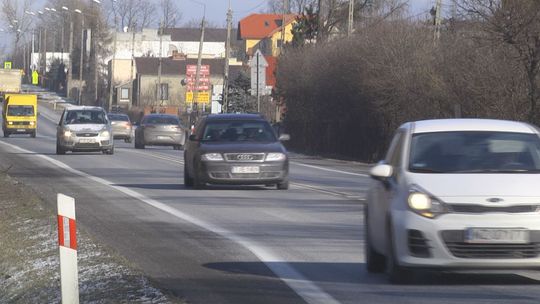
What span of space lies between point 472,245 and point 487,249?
13 centimetres

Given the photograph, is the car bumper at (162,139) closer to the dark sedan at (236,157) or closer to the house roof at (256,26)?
the dark sedan at (236,157)

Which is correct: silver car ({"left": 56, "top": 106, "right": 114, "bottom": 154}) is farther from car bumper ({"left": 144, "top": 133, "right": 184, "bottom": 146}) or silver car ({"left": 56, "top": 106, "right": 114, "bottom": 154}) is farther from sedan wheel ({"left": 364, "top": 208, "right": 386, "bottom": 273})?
sedan wheel ({"left": 364, "top": 208, "right": 386, "bottom": 273})

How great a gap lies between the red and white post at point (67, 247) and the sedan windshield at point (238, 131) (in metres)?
14.2

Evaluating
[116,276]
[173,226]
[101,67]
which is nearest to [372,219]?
[116,276]

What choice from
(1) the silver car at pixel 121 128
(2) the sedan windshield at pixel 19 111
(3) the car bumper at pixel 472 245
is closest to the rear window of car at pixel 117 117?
(1) the silver car at pixel 121 128

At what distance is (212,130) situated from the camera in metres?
23.5

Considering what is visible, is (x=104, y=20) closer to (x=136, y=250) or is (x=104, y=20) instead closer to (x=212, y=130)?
(x=212, y=130)

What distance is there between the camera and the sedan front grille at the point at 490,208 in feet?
32.2

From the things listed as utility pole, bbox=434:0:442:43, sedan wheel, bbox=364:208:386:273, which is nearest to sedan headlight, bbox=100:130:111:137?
utility pole, bbox=434:0:442:43

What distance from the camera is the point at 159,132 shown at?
1890 inches

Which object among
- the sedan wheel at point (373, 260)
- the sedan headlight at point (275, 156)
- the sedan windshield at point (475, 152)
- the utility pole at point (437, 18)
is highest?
the utility pole at point (437, 18)

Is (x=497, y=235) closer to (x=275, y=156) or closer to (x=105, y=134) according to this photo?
(x=275, y=156)

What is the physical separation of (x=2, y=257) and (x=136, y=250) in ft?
7.30

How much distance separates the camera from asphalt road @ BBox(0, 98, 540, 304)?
33.1ft
